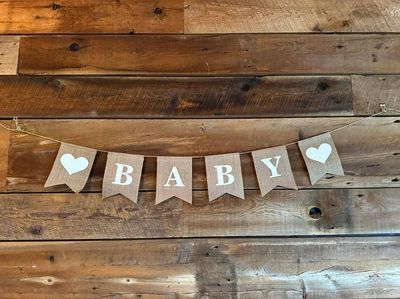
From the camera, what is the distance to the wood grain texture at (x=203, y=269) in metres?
1.22

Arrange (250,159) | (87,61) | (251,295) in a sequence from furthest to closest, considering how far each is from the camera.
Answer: (87,61)
(250,159)
(251,295)

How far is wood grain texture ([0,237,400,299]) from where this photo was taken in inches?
47.9

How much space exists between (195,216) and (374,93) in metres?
0.65

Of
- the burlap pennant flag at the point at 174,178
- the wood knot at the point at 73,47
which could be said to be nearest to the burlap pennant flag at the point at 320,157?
the burlap pennant flag at the point at 174,178

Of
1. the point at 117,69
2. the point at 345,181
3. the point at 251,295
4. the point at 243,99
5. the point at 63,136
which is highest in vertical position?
the point at 117,69

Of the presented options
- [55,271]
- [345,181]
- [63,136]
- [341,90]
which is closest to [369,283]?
[345,181]

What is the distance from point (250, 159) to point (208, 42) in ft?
1.32

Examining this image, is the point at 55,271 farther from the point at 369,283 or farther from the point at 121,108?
the point at 369,283

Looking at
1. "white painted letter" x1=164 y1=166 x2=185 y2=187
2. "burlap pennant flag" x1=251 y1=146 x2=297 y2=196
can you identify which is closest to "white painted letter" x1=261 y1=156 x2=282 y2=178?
"burlap pennant flag" x1=251 y1=146 x2=297 y2=196

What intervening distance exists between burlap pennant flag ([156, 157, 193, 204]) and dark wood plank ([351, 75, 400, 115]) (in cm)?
54

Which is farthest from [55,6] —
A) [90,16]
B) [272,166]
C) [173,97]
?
[272,166]

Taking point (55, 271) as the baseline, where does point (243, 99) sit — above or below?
above

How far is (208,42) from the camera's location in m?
1.45

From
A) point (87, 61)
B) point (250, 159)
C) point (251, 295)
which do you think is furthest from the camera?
point (87, 61)
